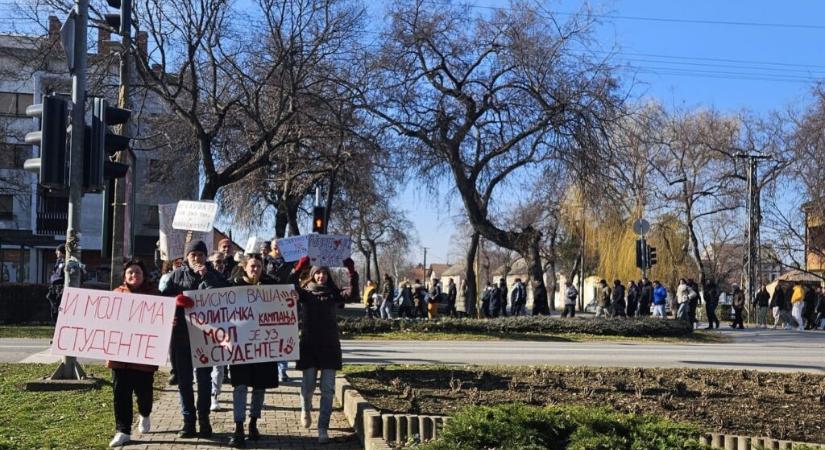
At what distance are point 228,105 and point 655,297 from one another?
1658 cm

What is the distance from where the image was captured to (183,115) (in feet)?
77.9

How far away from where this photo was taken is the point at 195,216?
14.7 m

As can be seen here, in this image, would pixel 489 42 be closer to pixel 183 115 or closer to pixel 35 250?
pixel 183 115

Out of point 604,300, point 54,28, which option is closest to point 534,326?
point 604,300

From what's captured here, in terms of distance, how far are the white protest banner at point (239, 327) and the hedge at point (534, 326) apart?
15.7 meters

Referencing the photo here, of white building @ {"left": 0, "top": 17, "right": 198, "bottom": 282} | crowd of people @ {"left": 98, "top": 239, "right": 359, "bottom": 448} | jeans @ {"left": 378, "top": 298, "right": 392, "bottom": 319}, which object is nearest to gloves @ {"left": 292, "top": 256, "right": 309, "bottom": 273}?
crowd of people @ {"left": 98, "top": 239, "right": 359, "bottom": 448}

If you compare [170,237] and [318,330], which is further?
[170,237]

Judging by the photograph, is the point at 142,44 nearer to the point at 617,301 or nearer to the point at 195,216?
the point at 195,216

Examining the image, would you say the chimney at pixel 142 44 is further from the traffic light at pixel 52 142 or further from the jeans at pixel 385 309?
the jeans at pixel 385 309

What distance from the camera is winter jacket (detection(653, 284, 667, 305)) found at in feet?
104

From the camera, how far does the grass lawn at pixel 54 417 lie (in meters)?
8.26

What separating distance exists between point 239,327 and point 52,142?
4044mm

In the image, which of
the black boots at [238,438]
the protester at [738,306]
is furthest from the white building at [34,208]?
the black boots at [238,438]

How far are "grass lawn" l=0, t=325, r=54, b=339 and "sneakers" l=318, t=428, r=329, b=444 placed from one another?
48.2 ft
